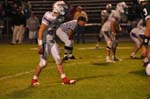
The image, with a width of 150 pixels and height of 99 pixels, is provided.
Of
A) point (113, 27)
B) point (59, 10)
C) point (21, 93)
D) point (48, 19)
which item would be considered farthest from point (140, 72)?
point (21, 93)

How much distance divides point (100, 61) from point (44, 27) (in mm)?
6084

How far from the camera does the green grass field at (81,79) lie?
38.2ft

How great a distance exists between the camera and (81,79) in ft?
45.8

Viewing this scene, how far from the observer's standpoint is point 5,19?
3184 cm

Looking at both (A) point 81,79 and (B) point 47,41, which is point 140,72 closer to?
(A) point 81,79

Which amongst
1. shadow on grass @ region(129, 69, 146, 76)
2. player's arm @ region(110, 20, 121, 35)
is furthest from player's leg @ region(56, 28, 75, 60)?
shadow on grass @ region(129, 69, 146, 76)

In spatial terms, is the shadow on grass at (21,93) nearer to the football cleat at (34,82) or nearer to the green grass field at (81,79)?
the green grass field at (81,79)

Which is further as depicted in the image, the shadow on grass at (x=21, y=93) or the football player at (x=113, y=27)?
the football player at (x=113, y=27)

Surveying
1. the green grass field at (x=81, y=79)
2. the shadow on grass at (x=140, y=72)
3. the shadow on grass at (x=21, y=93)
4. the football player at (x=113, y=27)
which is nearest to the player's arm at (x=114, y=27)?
the football player at (x=113, y=27)

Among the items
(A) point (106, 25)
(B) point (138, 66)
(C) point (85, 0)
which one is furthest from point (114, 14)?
(C) point (85, 0)

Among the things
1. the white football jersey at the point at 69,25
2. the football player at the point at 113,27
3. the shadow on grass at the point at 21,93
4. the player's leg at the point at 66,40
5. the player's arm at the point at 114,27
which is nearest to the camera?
the shadow on grass at the point at 21,93

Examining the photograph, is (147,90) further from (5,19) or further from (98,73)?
(5,19)

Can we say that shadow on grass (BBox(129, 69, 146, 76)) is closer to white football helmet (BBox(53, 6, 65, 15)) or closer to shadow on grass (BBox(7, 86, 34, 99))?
white football helmet (BBox(53, 6, 65, 15))

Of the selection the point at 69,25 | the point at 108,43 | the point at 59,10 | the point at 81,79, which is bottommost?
the point at 81,79
